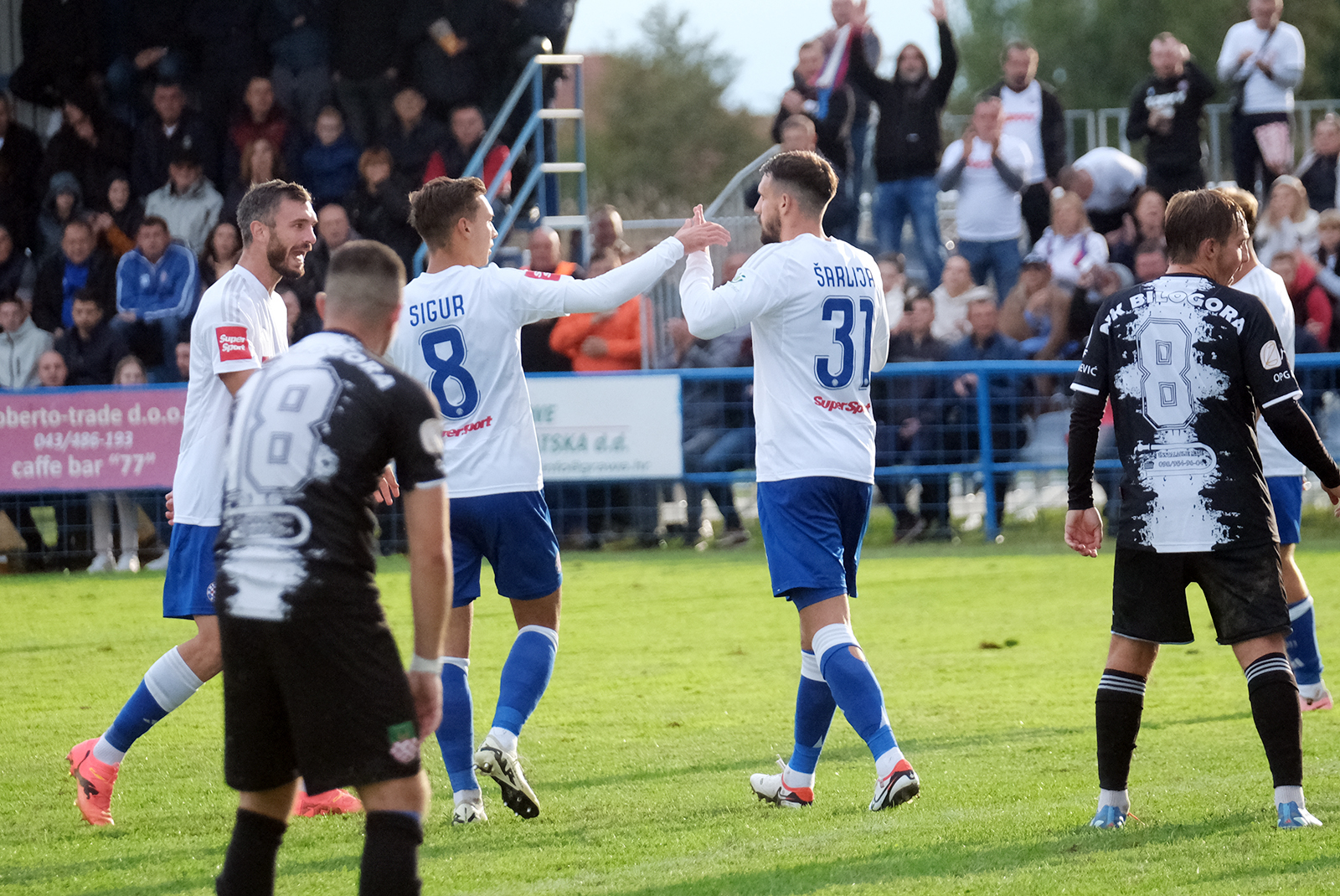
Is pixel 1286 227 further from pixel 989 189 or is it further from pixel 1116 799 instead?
pixel 1116 799

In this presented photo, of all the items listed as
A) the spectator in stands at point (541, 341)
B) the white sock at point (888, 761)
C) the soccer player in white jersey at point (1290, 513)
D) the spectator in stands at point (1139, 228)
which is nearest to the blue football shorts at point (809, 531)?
the white sock at point (888, 761)

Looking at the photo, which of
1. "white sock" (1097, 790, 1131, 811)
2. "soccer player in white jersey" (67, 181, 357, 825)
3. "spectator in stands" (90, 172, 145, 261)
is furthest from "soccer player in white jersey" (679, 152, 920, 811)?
"spectator in stands" (90, 172, 145, 261)

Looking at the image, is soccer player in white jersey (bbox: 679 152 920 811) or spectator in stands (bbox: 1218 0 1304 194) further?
spectator in stands (bbox: 1218 0 1304 194)

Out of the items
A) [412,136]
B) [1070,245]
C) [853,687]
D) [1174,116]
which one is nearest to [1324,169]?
[1174,116]

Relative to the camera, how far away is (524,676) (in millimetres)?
5863

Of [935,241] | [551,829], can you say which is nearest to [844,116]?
[935,241]

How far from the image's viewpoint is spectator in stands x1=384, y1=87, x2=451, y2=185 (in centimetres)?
1627

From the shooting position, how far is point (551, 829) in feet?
18.2

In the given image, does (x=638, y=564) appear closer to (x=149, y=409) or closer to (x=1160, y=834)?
(x=149, y=409)

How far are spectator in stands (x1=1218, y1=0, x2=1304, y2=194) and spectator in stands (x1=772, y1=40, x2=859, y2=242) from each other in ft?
12.1

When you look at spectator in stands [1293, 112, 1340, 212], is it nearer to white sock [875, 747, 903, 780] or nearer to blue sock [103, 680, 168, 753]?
white sock [875, 747, 903, 780]

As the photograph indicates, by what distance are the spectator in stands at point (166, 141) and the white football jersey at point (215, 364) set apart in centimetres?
1147

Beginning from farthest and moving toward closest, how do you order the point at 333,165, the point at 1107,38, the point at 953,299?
1. the point at 1107,38
2. the point at 333,165
3. the point at 953,299

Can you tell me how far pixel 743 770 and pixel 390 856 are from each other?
296 cm
